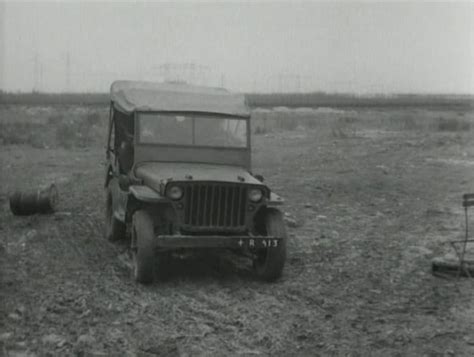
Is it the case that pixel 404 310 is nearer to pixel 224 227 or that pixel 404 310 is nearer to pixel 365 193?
pixel 224 227

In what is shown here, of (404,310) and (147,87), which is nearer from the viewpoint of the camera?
(404,310)

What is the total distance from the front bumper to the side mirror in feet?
5.21

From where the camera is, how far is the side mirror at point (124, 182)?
8750 millimetres

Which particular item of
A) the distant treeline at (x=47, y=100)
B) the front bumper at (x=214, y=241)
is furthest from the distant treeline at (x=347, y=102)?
the front bumper at (x=214, y=241)

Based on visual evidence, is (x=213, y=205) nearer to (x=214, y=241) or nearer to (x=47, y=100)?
(x=214, y=241)

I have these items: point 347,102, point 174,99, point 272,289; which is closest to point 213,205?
point 272,289

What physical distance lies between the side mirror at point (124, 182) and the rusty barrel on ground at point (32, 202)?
2820 millimetres

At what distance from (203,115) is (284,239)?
2003mm

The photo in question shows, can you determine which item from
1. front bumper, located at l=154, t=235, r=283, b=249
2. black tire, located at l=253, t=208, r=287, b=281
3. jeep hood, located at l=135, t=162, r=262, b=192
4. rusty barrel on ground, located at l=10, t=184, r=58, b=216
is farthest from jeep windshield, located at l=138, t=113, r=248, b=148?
rusty barrel on ground, located at l=10, t=184, r=58, b=216

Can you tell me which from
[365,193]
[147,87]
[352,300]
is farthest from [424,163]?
[352,300]

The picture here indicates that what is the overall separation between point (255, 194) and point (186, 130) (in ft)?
5.04

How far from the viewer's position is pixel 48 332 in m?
5.97

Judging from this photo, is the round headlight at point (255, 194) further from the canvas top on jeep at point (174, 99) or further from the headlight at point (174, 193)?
the canvas top on jeep at point (174, 99)

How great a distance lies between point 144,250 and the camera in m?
7.33
